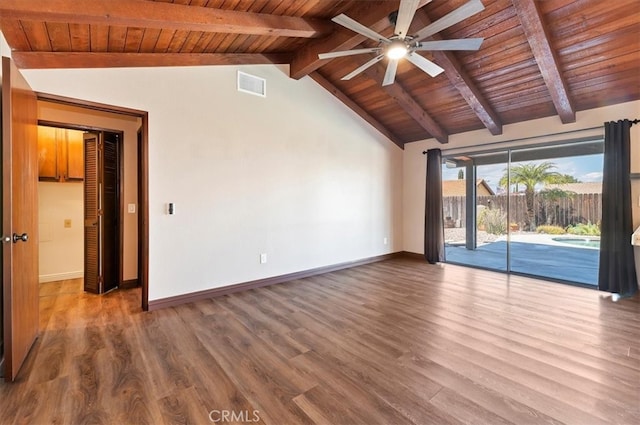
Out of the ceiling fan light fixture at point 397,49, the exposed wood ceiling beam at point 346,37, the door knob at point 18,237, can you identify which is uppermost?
the exposed wood ceiling beam at point 346,37

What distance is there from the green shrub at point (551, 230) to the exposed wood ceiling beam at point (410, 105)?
2.19 m

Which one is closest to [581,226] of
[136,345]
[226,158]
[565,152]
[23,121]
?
[565,152]

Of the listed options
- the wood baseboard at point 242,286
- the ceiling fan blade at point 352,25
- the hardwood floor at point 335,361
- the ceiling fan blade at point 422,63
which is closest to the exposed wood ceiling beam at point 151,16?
the ceiling fan blade at point 352,25

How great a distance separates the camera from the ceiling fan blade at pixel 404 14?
200 cm

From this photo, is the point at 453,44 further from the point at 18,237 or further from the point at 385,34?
the point at 18,237

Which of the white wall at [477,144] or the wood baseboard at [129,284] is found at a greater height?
the white wall at [477,144]

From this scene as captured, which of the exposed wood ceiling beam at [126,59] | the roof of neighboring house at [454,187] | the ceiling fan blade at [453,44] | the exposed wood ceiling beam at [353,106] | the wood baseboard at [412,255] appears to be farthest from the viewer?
the wood baseboard at [412,255]

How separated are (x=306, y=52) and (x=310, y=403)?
3994mm

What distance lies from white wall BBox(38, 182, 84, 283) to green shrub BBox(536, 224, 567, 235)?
24.6 ft

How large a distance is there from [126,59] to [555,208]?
620 centimetres

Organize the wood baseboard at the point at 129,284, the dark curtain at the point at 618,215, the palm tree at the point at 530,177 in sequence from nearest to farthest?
→ the dark curtain at the point at 618,215 → the wood baseboard at the point at 129,284 → the palm tree at the point at 530,177

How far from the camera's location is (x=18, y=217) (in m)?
2.00

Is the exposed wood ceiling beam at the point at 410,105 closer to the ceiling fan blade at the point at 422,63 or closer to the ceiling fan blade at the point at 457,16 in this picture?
the ceiling fan blade at the point at 422,63

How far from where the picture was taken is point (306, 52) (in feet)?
12.7
